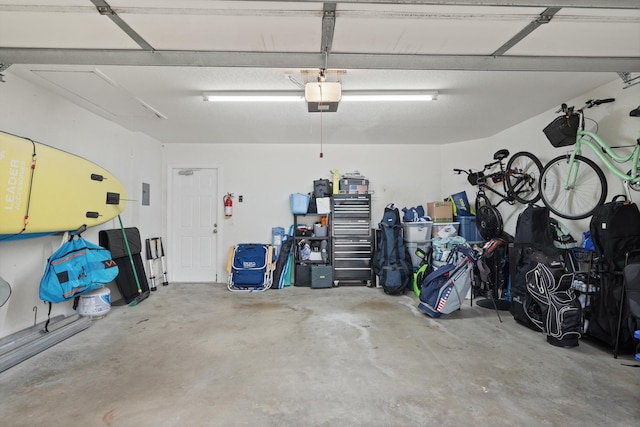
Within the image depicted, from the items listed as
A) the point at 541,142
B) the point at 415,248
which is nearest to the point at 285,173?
the point at 415,248

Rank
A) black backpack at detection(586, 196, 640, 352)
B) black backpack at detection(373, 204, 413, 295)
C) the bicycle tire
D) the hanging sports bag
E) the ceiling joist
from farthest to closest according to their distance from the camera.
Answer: black backpack at detection(373, 204, 413, 295)
the bicycle tire
the hanging sports bag
black backpack at detection(586, 196, 640, 352)
the ceiling joist

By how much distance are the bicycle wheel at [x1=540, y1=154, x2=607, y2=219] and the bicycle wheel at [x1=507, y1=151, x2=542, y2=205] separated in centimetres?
23

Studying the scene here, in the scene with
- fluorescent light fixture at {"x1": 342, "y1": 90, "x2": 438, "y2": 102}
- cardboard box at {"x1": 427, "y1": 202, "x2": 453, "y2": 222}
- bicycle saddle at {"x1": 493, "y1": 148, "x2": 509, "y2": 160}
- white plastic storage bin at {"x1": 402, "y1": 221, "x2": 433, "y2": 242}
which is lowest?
white plastic storage bin at {"x1": 402, "y1": 221, "x2": 433, "y2": 242}

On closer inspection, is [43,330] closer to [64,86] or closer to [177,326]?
[177,326]

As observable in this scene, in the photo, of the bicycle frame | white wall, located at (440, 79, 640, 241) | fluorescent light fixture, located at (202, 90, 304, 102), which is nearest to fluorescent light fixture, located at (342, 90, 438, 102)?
fluorescent light fixture, located at (202, 90, 304, 102)

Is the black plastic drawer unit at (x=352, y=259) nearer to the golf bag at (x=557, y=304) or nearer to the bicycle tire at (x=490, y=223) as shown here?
the bicycle tire at (x=490, y=223)

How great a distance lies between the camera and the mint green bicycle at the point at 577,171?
2891 millimetres

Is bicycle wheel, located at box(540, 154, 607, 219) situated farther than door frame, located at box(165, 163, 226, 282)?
No

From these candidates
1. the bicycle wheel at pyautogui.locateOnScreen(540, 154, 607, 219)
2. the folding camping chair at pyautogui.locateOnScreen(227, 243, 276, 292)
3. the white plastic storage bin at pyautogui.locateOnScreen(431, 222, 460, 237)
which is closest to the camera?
the bicycle wheel at pyautogui.locateOnScreen(540, 154, 607, 219)

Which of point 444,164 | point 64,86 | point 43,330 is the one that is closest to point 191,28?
point 64,86

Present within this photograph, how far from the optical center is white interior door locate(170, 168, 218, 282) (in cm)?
552

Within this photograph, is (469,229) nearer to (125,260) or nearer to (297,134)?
(297,134)

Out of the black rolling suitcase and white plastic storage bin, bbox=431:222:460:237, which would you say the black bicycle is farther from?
the black rolling suitcase

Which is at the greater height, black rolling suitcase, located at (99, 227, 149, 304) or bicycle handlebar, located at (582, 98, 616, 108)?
bicycle handlebar, located at (582, 98, 616, 108)
